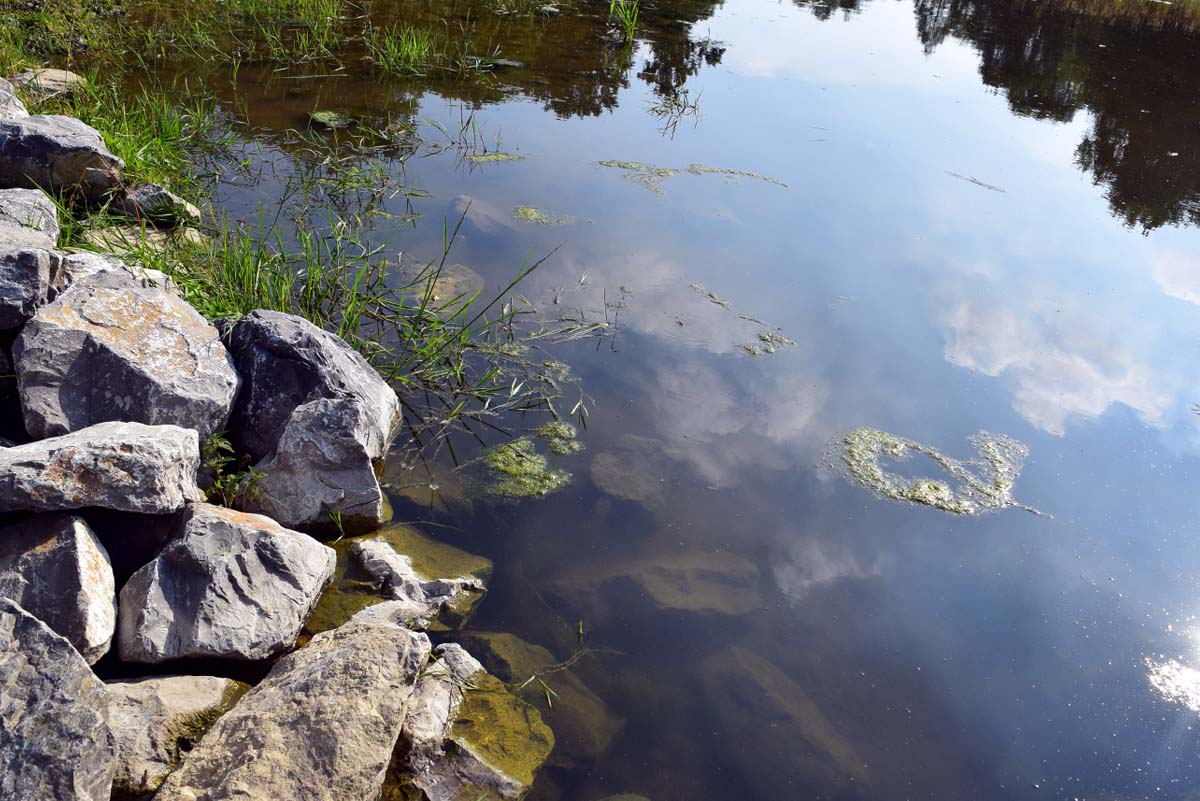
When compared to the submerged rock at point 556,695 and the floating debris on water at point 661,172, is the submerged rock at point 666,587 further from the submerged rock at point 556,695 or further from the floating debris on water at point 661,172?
the floating debris on water at point 661,172

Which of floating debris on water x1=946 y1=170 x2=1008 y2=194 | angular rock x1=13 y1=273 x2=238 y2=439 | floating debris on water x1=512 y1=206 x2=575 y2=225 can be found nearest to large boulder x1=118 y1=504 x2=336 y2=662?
angular rock x1=13 y1=273 x2=238 y2=439

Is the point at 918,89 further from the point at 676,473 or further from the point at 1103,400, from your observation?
the point at 676,473

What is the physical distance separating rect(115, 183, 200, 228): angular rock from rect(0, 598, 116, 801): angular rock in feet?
8.98

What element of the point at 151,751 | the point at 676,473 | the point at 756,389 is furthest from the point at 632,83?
the point at 151,751

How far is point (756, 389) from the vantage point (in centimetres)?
378

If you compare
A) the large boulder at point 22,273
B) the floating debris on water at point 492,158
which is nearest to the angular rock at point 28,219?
the large boulder at point 22,273

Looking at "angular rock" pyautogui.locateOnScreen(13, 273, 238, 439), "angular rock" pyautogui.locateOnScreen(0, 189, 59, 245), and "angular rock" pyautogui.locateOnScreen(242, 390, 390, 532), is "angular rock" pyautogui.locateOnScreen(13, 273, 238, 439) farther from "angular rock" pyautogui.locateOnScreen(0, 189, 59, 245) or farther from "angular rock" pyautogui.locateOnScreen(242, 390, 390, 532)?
"angular rock" pyautogui.locateOnScreen(0, 189, 59, 245)

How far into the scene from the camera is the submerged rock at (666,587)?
274 centimetres

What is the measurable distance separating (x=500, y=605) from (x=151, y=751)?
1.03 m

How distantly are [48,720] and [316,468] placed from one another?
1140 mm

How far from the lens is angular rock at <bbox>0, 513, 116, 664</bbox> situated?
2074 millimetres

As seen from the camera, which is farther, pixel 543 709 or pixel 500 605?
pixel 500 605

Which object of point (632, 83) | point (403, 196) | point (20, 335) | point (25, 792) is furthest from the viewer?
point (632, 83)

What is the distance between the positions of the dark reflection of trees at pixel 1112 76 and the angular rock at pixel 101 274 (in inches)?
233
